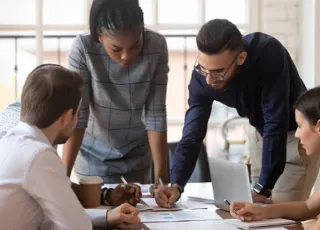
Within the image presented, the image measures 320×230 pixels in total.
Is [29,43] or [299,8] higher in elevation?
[299,8]

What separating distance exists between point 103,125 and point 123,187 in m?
0.39

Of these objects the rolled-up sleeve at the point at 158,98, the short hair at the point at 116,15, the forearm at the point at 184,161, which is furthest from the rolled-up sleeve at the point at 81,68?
the forearm at the point at 184,161

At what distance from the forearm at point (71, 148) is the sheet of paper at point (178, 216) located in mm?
446

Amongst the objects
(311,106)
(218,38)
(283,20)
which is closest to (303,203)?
(311,106)

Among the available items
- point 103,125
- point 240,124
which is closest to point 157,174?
point 103,125

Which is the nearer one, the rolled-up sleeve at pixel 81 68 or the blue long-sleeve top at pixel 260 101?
the blue long-sleeve top at pixel 260 101

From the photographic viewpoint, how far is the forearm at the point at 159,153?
2.22 m

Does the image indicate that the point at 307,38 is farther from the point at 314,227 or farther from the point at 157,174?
the point at 314,227

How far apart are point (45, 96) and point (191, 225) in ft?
1.79

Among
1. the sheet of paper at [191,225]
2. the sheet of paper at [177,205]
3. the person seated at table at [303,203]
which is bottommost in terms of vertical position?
the sheet of paper at [177,205]

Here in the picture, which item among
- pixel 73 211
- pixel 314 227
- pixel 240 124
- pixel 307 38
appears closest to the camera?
pixel 73 211

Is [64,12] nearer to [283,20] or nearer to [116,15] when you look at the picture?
[283,20]

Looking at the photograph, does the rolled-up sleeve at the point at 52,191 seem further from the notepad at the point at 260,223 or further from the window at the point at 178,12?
the window at the point at 178,12

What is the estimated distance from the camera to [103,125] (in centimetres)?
227
